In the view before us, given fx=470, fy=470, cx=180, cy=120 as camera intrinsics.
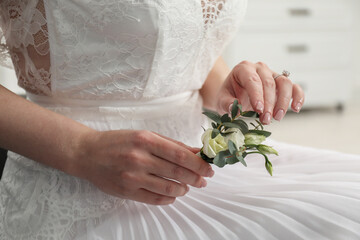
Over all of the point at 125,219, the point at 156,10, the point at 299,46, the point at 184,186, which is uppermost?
the point at 156,10

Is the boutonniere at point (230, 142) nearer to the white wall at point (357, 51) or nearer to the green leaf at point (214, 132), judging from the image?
the green leaf at point (214, 132)

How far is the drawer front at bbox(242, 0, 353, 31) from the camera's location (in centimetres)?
335

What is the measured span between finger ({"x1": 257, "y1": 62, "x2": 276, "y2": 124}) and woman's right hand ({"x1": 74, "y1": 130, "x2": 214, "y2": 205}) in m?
0.13

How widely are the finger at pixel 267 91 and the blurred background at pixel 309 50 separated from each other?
2376mm

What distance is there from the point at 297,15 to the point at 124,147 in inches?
121

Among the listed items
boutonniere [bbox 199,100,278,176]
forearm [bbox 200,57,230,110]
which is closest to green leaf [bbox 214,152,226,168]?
boutonniere [bbox 199,100,278,176]

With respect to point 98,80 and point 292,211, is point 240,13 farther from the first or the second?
point 292,211

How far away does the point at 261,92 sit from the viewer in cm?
73

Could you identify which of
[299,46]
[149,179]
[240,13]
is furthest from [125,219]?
[299,46]

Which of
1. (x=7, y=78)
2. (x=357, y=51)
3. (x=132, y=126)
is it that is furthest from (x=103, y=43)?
(x=357, y=51)

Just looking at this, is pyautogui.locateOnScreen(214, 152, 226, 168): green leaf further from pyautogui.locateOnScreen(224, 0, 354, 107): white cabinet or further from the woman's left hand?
pyautogui.locateOnScreen(224, 0, 354, 107): white cabinet

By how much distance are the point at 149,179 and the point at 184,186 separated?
0.17 ft

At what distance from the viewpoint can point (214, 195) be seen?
76 centimetres

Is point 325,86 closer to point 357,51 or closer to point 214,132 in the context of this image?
point 357,51
